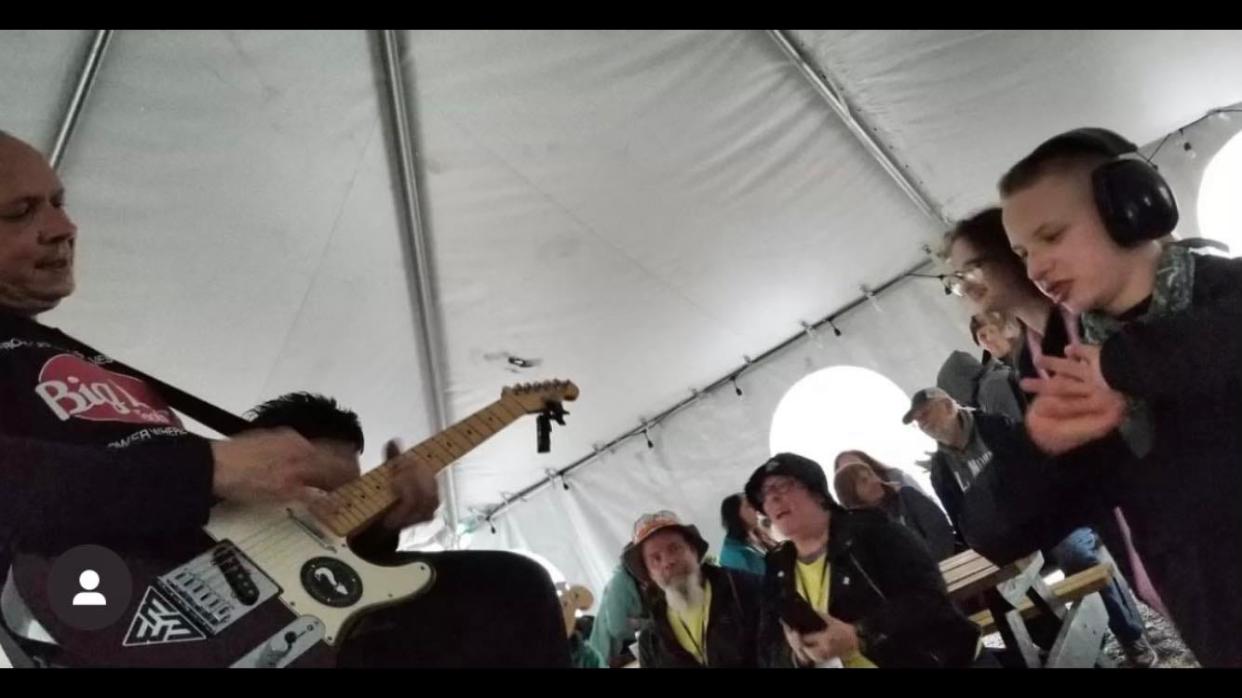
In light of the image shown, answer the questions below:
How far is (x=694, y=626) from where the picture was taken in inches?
38.4

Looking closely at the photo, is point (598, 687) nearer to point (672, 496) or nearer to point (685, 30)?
point (672, 496)

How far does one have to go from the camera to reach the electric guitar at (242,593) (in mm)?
708

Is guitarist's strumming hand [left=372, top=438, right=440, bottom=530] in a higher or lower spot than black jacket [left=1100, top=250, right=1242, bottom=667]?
higher

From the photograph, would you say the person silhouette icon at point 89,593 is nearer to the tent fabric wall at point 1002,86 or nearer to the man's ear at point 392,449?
the man's ear at point 392,449

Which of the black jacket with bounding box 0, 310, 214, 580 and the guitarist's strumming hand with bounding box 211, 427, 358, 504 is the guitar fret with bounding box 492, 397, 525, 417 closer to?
the guitarist's strumming hand with bounding box 211, 427, 358, 504

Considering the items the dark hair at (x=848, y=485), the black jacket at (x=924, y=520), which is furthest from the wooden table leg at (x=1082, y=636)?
the dark hair at (x=848, y=485)

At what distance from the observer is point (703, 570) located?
1.02m

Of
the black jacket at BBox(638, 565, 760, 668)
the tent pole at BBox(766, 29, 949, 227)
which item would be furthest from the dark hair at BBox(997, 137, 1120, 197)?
the black jacket at BBox(638, 565, 760, 668)

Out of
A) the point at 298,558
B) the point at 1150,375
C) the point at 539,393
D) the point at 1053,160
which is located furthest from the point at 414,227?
the point at 1150,375

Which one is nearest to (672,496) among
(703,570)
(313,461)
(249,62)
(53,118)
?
(703,570)

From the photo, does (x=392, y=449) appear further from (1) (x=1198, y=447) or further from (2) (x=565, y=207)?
(1) (x=1198, y=447)

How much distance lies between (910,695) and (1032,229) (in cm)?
42

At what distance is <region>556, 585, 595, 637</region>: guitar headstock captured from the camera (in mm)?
979

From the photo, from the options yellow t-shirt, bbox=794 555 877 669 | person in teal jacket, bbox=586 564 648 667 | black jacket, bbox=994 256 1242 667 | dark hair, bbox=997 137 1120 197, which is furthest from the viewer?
person in teal jacket, bbox=586 564 648 667
